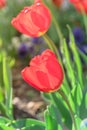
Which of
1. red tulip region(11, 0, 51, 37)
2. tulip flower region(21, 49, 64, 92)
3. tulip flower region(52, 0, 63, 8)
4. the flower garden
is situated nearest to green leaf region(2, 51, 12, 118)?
the flower garden

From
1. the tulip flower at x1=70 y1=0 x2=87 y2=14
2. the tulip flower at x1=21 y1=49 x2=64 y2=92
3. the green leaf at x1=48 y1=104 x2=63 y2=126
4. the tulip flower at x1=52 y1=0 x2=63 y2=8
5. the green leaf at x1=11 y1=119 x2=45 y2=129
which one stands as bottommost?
the tulip flower at x1=52 y1=0 x2=63 y2=8

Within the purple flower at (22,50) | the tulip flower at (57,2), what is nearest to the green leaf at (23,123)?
the purple flower at (22,50)

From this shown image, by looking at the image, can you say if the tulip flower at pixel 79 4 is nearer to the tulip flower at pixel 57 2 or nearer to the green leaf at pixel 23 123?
the green leaf at pixel 23 123

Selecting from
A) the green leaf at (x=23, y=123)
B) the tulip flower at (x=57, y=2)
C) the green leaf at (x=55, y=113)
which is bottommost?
the tulip flower at (x=57, y=2)

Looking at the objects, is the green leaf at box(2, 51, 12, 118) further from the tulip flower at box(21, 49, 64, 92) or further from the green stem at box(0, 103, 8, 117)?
the tulip flower at box(21, 49, 64, 92)

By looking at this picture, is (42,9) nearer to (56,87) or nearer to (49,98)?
(56,87)

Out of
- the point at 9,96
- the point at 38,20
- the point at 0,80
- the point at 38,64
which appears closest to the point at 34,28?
the point at 38,20

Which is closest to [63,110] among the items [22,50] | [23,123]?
[23,123]
